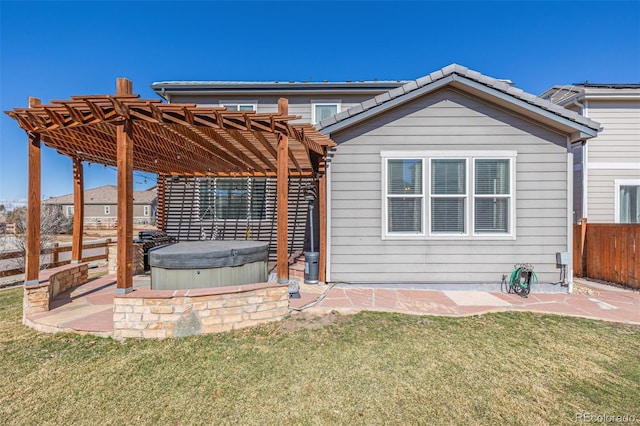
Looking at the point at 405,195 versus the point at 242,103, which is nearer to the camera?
the point at 405,195

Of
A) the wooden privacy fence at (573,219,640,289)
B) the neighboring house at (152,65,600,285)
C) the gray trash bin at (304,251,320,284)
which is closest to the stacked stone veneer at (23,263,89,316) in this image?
the gray trash bin at (304,251,320,284)

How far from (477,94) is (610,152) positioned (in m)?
7.00

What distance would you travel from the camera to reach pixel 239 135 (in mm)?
4555

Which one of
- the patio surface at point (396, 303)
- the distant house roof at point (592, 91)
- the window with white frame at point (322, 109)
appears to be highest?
the distant house roof at point (592, 91)

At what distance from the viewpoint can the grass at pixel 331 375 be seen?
2.42 m

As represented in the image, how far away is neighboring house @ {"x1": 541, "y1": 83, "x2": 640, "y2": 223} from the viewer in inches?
356

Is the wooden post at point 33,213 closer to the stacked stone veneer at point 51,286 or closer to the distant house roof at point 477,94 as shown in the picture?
the stacked stone veneer at point 51,286

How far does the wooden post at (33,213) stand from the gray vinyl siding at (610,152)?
13.8 meters

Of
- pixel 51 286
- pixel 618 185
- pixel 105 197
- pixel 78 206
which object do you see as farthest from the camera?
pixel 105 197

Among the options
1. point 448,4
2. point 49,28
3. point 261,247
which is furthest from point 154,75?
point 448,4

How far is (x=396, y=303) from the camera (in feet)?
16.5

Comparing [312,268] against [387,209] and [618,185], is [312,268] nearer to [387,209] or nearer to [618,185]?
[387,209]

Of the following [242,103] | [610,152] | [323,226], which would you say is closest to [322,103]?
[242,103]

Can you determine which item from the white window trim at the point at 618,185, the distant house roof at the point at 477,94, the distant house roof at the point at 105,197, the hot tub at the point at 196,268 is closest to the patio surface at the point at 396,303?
the hot tub at the point at 196,268
